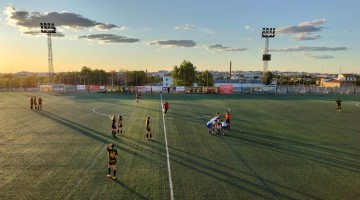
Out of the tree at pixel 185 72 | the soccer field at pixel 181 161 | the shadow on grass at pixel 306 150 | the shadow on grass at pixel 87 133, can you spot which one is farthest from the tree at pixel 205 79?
the shadow on grass at pixel 306 150

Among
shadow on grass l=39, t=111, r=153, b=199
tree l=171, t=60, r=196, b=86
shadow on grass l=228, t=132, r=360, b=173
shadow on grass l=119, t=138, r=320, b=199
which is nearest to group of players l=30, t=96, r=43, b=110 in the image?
shadow on grass l=39, t=111, r=153, b=199

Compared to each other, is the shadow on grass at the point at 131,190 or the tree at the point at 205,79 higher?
the tree at the point at 205,79

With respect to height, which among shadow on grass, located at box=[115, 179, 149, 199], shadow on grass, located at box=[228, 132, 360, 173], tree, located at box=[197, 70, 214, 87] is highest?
tree, located at box=[197, 70, 214, 87]

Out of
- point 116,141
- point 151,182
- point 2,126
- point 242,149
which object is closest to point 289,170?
point 242,149

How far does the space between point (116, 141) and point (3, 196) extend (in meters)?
9.73

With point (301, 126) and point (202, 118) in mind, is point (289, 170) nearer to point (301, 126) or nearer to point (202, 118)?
point (301, 126)

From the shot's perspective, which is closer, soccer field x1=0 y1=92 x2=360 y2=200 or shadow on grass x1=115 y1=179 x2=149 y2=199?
shadow on grass x1=115 y1=179 x2=149 y2=199

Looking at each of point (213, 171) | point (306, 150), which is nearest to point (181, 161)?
point (213, 171)

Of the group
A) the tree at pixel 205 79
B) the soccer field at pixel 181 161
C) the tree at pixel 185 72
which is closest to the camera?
the soccer field at pixel 181 161

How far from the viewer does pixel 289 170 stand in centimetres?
1619

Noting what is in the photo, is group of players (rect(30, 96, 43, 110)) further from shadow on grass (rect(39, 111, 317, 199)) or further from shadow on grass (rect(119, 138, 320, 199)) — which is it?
shadow on grass (rect(119, 138, 320, 199))

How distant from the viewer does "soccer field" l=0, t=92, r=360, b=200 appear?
13.4m

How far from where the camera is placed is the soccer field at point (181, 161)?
44.0 feet

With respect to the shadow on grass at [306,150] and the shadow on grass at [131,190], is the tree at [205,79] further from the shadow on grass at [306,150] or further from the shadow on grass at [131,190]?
the shadow on grass at [131,190]
